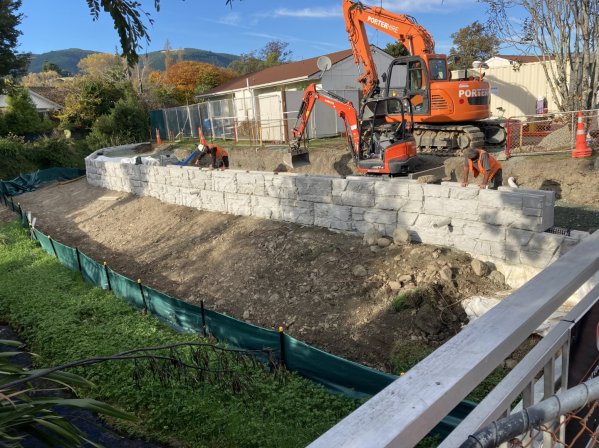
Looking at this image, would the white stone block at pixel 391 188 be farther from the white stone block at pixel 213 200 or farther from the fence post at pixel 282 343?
the white stone block at pixel 213 200

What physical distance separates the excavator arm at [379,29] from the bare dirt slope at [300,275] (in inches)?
228

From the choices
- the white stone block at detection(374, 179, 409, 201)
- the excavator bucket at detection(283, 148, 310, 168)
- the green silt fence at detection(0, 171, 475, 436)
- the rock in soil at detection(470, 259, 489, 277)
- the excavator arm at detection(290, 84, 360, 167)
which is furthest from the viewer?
the excavator bucket at detection(283, 148, 310, 168)

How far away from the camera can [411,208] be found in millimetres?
8156

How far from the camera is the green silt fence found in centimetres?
475

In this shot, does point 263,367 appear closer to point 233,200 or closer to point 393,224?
point 393,224

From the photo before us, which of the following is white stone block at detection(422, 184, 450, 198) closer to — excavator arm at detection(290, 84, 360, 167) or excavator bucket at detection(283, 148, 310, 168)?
excavator arm at detection(290, 84, 360, 167)

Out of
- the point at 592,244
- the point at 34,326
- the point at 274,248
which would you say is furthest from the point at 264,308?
the point at 592,244

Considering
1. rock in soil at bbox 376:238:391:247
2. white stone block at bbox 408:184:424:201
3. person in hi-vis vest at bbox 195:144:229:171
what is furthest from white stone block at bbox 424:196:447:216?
person in hi-vis vest at bbox 195:144:229:171

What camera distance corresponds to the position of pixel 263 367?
5461 mm

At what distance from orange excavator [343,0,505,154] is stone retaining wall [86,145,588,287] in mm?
4588

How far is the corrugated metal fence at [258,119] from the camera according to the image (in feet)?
68.9

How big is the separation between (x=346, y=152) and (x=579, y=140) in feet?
21.5

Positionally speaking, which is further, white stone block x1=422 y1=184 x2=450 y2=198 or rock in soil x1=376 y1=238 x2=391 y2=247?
rock in soil x1=376 y1=238 x2=391 y2=247

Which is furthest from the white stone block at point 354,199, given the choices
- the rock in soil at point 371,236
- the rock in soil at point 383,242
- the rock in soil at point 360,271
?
the rock in soil at point 360,271
